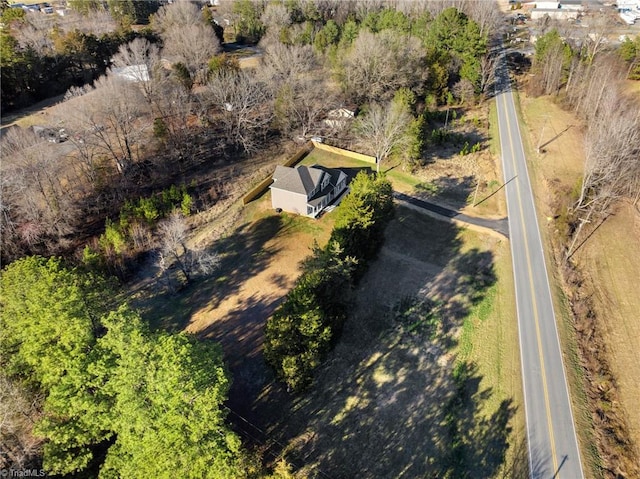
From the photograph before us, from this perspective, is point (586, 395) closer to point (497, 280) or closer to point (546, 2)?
point (497, 280)

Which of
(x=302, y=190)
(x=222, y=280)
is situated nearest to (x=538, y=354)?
(x=302, y=190)

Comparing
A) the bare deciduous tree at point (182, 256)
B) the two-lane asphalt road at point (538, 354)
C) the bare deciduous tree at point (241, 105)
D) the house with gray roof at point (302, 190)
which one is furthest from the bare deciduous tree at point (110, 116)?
the two-lane asphalt road at point (538, 354)

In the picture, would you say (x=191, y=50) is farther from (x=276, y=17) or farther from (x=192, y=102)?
(x=276, y=17)

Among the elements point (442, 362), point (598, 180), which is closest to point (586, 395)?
point (442, 362)

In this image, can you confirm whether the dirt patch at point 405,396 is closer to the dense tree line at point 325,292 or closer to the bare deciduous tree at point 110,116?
the dense tree line at point 325,292

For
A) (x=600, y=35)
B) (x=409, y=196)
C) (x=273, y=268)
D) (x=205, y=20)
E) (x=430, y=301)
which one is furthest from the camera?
(x=205, y=20)
